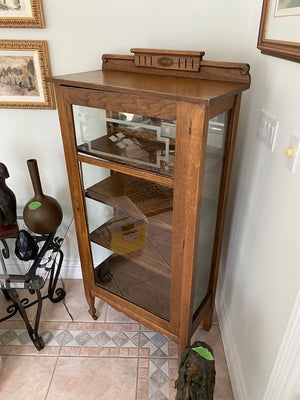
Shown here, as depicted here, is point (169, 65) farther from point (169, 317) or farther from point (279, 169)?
point (169, 317)

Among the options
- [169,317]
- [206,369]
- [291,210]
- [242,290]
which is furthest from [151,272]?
[291,210]

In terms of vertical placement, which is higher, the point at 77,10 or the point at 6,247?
the point at 77,10

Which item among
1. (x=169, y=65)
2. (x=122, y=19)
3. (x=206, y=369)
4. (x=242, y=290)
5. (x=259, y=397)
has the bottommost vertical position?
(x=259, y=397)

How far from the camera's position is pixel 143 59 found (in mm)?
1219

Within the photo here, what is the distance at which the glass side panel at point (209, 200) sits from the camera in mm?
1036

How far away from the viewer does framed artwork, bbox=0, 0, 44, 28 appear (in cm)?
131

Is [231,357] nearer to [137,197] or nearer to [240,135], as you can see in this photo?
[137,197]

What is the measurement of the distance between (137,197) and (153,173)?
0.84 ft

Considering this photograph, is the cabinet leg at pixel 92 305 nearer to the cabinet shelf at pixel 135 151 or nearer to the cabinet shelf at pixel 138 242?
the cabinet shelf at pixel 138 242

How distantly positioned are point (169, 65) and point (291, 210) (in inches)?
27.4

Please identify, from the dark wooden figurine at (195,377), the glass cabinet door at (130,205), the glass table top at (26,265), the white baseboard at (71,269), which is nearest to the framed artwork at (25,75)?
the glass cabinet door at (130,205)

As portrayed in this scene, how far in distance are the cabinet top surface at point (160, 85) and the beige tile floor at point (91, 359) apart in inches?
49.6

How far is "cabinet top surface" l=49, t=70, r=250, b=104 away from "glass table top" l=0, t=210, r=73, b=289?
0.82m

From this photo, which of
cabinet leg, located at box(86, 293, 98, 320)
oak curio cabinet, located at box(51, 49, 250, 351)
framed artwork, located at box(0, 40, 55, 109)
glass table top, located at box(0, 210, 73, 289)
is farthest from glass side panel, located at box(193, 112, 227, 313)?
framed artwork, located at box(0, 40, 55, 109)
